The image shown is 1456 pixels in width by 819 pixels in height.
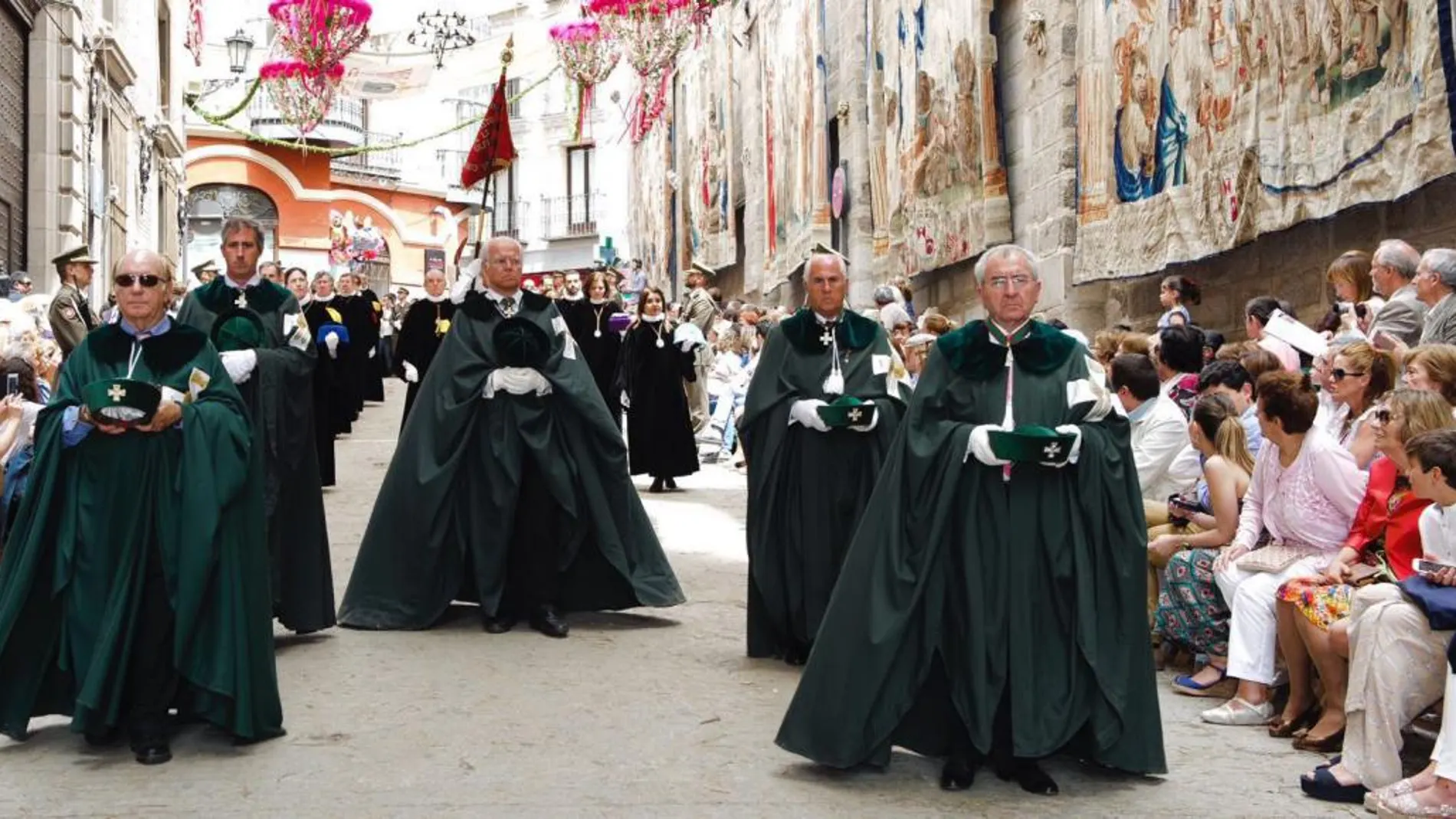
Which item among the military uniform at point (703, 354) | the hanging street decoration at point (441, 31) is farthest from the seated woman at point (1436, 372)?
the hanging street decoration at point (441, 31)

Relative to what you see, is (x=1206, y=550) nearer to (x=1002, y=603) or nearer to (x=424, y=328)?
(x=1002, y=603)

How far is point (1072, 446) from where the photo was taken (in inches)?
213

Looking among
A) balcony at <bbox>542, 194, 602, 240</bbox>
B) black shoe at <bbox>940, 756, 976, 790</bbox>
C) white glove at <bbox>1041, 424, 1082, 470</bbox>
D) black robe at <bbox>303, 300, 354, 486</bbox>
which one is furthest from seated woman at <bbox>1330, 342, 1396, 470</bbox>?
balcony at <bbox>542, 194, 602, 240</bbox>

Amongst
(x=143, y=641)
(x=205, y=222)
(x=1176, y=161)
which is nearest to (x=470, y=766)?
(x=143, y=641)

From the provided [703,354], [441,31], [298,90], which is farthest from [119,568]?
[441,31]

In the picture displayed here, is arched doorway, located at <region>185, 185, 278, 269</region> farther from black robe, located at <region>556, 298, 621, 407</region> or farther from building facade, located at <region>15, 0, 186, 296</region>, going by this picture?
black robe, located at <region>556, 298, 621, 407</region>

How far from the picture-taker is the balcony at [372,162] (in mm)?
45597

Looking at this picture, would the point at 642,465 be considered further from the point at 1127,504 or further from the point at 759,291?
the point at 759,291

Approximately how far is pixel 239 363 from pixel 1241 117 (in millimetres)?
6081

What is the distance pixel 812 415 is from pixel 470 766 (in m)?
2.52

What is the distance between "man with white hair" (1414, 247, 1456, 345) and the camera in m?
7.31

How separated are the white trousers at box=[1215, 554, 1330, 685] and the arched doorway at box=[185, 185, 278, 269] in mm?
39017

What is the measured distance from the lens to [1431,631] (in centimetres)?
539

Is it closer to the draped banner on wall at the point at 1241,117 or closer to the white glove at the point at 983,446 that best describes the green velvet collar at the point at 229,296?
the white glove at the point at 983,446
